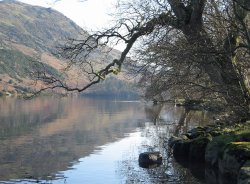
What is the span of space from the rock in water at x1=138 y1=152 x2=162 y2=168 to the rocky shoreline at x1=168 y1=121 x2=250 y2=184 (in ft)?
5.28

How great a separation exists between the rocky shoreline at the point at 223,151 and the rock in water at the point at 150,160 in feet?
5.28

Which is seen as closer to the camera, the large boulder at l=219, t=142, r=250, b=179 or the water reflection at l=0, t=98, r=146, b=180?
the large boulder at l=219, t=142, r=250, b=179

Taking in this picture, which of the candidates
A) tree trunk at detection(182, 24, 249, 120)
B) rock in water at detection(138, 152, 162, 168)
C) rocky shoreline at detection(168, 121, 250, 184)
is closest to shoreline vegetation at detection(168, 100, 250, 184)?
rocky shoreline at detection(168, 121, 250, 184)

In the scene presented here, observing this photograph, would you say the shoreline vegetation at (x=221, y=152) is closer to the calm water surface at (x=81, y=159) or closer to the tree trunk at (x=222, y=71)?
the calm water surface at (x=81, y=159)

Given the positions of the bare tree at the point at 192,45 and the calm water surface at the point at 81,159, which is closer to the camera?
the bare tree at the point at 192,45

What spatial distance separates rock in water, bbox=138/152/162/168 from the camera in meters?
24.7

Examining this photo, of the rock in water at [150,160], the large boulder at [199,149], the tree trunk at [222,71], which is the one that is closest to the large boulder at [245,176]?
the tree trunk at [222,71]

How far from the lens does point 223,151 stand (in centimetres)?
2073

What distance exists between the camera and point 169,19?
18422mm

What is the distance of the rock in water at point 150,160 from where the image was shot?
24734 millimetres

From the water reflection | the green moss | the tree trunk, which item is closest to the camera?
the tree trunk

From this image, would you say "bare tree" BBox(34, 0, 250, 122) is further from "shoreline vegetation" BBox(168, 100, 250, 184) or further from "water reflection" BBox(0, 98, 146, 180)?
"water reflection" BBox(0, 98, 146, 180)

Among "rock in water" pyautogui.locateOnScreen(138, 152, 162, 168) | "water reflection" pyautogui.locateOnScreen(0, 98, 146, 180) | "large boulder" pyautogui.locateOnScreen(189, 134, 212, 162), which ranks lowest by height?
"water reflection" pyautogui.locateOnScreen(0, 98, 146, 180)

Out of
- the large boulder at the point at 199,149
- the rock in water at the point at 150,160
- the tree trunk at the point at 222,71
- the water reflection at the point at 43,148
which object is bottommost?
the water reflection at the point at 43,148
